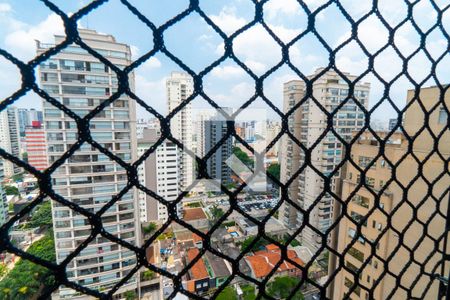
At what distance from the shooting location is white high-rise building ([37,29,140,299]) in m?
2.78

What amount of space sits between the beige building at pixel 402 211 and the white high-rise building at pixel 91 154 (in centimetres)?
175

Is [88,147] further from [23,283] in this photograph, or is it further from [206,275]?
[206,275]

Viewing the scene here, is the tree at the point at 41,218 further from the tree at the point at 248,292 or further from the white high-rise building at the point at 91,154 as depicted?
the tree at the point at 248,292

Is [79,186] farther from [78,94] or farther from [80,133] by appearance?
[80,133]

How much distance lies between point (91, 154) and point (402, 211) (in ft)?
12.2

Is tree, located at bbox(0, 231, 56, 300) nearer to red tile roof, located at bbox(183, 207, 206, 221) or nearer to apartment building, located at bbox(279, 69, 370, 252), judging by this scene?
red tile roof, located at bbox(183, 207, 206, 221)

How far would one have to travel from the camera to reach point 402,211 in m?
2.22

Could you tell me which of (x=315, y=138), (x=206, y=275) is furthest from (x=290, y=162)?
(x=206, y=275)

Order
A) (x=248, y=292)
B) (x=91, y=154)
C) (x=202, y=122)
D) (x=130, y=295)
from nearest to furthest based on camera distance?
(x=91, y=154)
(x=202, y=122)
(x=130, y=295)
(x=248, y=292)

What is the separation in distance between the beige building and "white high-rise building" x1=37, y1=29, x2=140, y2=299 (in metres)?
1.75

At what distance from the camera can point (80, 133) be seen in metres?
0.36

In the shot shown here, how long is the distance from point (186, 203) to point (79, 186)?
28.8ft

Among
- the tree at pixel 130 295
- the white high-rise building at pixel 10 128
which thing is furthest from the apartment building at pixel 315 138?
the white high-rise building at pixel 10 128

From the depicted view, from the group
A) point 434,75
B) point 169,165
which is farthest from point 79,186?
point 434,75
